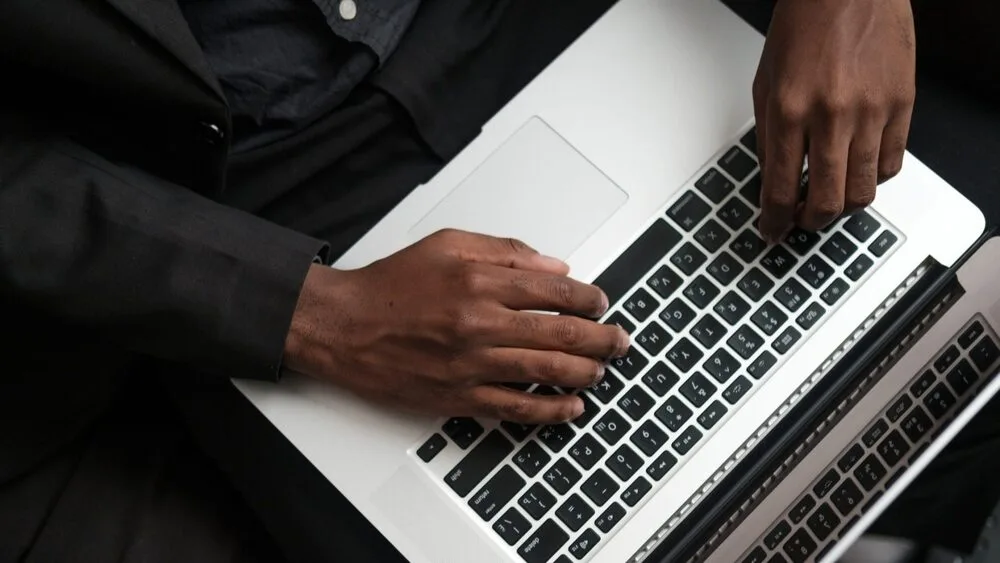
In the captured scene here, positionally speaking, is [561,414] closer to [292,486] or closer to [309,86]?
[292,486]

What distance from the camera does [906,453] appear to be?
0.65 meters

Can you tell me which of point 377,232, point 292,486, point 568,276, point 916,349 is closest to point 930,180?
point 916,349

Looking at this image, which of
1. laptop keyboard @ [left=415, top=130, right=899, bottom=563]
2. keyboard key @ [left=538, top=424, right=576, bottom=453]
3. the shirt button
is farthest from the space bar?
the shirt button

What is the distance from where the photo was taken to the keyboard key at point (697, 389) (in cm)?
67

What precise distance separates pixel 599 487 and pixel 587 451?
0.03m

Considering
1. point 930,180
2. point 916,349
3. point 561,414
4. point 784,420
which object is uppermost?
point 930,180

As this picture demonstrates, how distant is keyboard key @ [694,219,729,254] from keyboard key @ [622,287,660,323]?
0.06 metres

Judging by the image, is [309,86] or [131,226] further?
[309,86]

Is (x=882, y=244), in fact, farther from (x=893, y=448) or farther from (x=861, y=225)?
(x=893, y=448)

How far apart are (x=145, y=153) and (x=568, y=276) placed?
37cm

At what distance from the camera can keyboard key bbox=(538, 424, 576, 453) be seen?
68cm

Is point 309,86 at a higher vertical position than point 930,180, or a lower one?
lower

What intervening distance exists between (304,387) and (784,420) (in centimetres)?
36

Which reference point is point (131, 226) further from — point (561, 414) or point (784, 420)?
point (784, 420)
